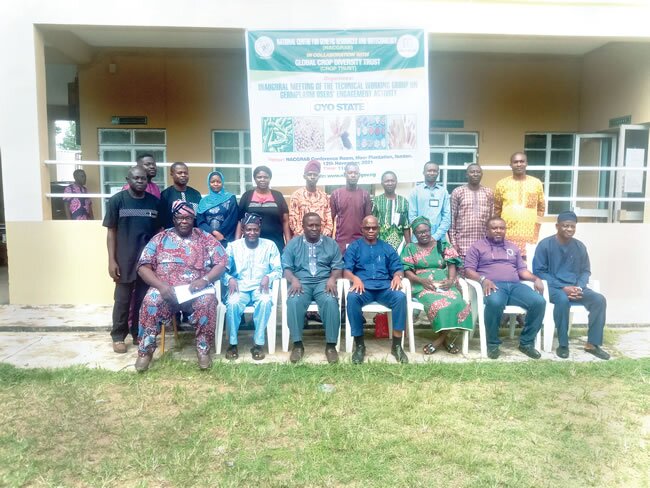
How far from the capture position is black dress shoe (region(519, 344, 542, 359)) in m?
4.25

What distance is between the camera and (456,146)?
349 inches

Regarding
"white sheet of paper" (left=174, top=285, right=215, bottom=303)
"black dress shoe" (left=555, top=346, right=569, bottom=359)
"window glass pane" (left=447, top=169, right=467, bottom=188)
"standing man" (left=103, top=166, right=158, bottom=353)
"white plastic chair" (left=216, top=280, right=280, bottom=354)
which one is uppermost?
"window glass pane" (left=447, top=169, right=467, bottom=188)

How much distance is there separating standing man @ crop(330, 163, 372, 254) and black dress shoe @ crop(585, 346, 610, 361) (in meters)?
2.25

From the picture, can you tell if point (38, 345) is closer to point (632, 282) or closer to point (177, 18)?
point (177, 18)

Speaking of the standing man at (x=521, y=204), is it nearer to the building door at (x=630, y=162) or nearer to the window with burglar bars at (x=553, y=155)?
the building door at (x=630, y=162)

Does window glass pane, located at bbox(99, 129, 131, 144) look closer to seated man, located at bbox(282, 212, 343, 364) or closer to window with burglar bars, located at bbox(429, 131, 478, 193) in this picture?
window with burglar bars, located at bbox(429, 131, 478, 193)

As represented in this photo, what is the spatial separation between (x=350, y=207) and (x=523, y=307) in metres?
1.77

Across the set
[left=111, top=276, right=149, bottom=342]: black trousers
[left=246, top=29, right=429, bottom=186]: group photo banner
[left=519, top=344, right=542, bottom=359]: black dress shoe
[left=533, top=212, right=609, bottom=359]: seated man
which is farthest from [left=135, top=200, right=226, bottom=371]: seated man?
[left=533, top=212, right=609, bottom=359]: seated man

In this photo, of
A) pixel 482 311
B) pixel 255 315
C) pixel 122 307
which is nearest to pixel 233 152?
pixel 122 307

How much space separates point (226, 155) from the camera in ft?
28.5

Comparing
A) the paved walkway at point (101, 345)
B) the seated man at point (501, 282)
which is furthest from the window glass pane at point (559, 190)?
the seated man at point (501, 282)

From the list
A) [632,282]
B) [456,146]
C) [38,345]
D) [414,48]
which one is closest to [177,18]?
[414,48]

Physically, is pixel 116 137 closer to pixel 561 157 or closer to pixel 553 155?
pixel 553 155

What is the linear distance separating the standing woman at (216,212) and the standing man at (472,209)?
2.20m
